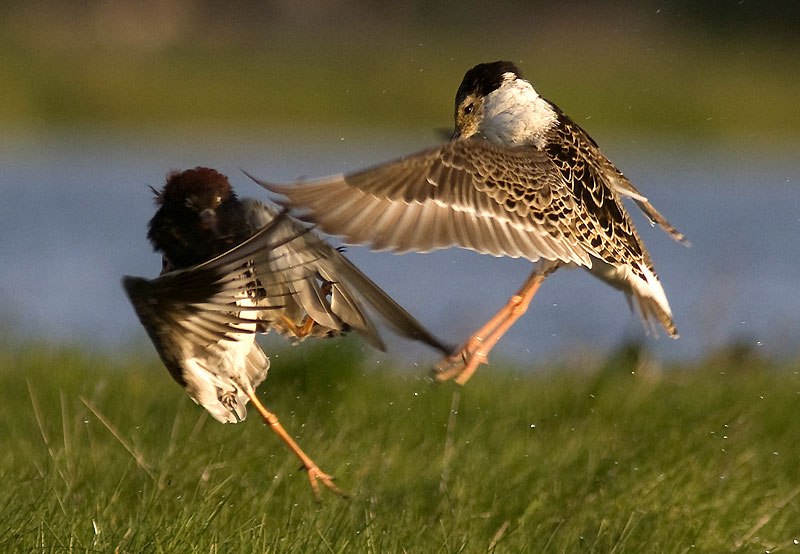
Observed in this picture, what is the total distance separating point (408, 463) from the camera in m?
4.81

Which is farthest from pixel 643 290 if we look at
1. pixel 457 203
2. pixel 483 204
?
pixel 457 203

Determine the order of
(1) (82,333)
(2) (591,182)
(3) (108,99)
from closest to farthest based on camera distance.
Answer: (2) (591,182), (1) (82,333), (3) (108,99)

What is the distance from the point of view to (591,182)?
5004 mm

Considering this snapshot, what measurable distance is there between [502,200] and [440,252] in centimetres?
1022

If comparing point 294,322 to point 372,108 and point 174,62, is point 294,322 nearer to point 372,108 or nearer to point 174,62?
point 372,108

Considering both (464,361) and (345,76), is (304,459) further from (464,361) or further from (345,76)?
(345,76)

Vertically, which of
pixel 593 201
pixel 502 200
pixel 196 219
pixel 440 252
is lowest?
pixel 440 252

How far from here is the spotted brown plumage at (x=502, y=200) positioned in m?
4.13

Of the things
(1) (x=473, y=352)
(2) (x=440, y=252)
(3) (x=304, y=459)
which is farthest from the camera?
(2) (x=440, y=252)

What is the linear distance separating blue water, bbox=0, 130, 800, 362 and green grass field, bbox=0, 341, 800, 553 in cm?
79

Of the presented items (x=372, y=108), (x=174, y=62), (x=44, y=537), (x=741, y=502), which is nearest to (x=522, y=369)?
(x=741, y=502)

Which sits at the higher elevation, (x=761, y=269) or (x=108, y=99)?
(x=108, y=99)

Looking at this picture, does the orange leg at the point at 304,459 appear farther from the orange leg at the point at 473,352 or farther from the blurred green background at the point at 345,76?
the blurred green background at the point at 345,76

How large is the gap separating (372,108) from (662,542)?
785 inches
